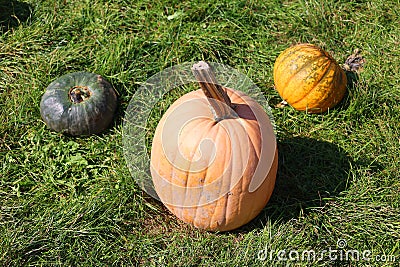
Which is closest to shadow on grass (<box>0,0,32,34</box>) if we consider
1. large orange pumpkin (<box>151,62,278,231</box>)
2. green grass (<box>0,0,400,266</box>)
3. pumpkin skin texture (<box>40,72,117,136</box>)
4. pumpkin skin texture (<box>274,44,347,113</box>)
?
green grass (<box>0,0,400,266</box>)

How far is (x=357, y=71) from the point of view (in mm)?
5223

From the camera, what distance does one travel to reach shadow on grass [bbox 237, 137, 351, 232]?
13.8ft

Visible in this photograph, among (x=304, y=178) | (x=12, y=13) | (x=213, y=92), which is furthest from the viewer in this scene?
(x=12, y=13)

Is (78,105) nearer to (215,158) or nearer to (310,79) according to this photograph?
(215,158)

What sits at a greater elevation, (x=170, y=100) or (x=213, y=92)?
(x=213, y=92)

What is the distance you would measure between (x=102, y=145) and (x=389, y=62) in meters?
2.73

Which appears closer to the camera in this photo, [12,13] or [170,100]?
[170,100]

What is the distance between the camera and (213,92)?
11.8ft

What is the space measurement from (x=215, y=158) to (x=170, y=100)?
1486mm

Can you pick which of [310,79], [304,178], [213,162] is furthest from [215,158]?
[310,79]

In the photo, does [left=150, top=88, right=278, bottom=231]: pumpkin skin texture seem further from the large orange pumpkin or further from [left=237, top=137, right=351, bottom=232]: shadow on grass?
[left=237, top=137, right=351, bottom=232]: shadow on grass

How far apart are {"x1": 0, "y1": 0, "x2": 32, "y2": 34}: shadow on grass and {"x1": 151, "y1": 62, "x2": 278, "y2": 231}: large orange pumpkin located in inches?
96.1

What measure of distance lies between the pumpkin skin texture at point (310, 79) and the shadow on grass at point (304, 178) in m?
0.35

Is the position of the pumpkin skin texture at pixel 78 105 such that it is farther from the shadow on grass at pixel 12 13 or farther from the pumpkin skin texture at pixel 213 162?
the shadow on grass at pixel 12 13
